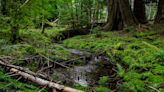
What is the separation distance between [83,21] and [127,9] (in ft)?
11.7

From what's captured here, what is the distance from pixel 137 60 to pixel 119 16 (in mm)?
6867

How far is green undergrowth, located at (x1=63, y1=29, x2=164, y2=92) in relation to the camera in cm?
506

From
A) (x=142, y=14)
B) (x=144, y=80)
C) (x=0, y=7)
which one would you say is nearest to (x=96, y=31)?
(x=142, y=14)

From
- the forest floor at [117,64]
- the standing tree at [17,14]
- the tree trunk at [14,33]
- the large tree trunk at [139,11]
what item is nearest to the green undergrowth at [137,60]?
the forest floor at [117,64]

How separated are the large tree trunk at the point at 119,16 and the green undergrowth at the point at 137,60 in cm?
160

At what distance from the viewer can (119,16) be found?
1344cm

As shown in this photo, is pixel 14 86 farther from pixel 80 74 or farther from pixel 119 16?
pixel 119 16

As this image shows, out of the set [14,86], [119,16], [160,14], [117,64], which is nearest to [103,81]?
[117,64]

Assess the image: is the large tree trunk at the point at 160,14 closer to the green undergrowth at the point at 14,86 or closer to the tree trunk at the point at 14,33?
the tree trunk at the point at 14,33

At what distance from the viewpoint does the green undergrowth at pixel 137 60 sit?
506 centimetres

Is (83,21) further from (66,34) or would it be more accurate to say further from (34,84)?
(34,84)

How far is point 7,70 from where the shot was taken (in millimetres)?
5504

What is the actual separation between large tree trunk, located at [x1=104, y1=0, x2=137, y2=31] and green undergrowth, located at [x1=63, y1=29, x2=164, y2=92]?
160cm

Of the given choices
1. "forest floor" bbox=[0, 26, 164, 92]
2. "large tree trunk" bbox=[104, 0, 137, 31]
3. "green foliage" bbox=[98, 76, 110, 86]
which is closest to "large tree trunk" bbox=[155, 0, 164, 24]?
"large tree trunk" bbox=[104, 0, 137, 31]
